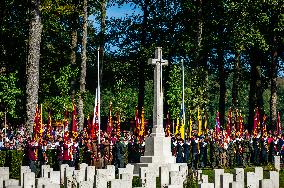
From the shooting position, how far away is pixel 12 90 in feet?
128

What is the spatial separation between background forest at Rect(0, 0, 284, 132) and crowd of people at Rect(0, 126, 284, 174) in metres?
6.53

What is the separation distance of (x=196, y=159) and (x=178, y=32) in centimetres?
1773

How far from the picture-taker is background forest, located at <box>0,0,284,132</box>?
122 feet

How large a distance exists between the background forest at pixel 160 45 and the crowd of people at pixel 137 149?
6526 millimetres

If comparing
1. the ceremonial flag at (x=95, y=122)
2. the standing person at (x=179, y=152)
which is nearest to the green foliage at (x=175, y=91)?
the standing person at (x=179, y=152)

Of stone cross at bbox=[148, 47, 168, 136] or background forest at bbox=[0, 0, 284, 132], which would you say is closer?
stone cross at bbox=[148, 47, 168, 136]

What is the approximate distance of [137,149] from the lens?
26.5 meters

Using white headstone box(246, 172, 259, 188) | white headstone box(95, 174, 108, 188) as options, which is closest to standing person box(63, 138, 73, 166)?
white headstone box(95, 174, 108, 188)

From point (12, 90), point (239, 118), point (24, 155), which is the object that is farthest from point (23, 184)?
point (12, 90)

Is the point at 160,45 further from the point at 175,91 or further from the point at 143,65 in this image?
the point at 175,91

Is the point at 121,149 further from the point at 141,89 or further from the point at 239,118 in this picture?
the point at 141,89

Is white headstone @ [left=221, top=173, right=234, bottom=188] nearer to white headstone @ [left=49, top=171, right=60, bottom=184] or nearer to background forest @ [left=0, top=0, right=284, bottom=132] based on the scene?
white headstone @ [left=49, top=171, right=60, bottom=184]

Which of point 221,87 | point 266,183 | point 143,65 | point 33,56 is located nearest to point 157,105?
point 33,56

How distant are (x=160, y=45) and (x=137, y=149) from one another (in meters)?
16.5
